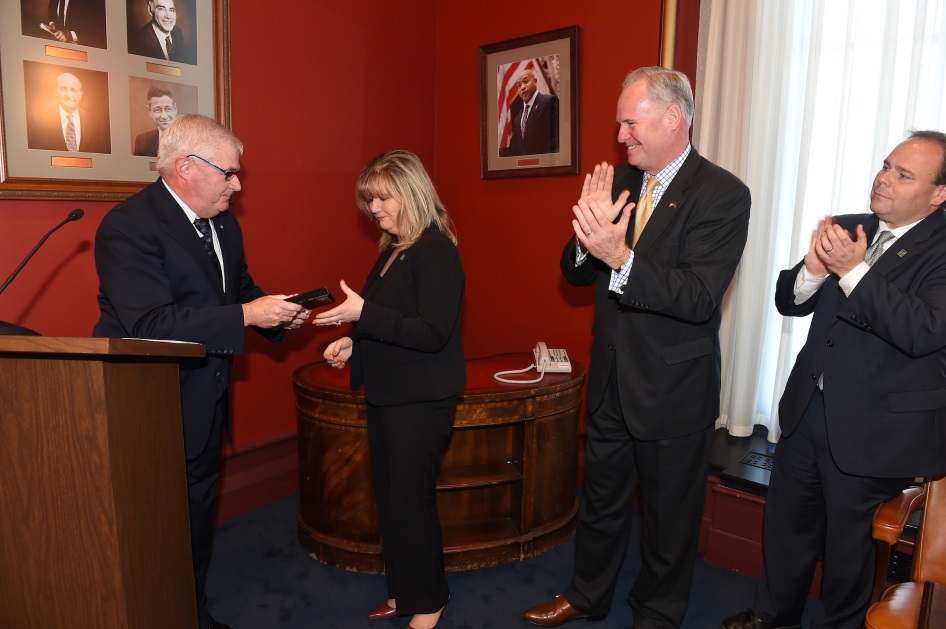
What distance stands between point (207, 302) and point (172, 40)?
5.25 feet

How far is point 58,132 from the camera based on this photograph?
275 cm

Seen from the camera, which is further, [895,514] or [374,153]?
[374,153]

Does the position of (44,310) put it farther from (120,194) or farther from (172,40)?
(172,40)

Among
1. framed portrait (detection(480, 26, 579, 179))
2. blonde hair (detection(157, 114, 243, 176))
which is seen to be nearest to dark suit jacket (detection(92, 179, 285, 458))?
blonde hair (detection(157, 114, 243, 176))

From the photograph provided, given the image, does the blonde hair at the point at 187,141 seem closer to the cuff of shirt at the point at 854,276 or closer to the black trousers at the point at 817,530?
the cuff of shirt at the point at 854,276

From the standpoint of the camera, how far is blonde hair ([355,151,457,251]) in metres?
2.37

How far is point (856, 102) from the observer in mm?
3100

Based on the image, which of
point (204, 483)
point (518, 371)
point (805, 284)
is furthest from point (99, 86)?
point (805, 284)

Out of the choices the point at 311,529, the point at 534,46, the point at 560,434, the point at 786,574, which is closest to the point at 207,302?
the point at 311,529

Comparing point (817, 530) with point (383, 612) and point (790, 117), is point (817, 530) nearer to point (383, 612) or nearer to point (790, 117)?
point (383, 612)

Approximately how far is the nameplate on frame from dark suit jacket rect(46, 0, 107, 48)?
0.47 meters

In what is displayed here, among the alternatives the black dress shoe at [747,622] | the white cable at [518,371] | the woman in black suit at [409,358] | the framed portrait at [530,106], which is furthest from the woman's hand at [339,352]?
the framed portrait at [530,106]

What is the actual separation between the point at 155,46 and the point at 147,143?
444 mm

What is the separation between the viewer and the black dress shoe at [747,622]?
2.59 metres
